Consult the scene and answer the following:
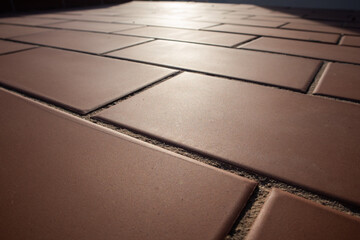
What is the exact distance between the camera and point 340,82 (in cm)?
95

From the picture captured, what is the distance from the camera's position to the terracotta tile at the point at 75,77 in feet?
2.66

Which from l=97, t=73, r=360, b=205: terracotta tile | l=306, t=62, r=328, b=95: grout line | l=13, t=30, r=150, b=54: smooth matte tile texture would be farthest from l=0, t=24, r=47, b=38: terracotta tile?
l=306, t=62, r=328, b=95: grout line

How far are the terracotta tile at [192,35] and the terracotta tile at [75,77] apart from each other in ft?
2.02

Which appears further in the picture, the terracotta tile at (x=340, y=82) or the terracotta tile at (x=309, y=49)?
the terracotta tile at (x=309, y=49)

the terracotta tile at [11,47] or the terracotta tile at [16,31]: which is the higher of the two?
the terracotta tile at [16,31]

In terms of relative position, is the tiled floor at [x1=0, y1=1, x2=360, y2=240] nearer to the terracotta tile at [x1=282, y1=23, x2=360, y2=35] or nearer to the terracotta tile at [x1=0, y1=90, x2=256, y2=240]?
the terracotta tile at [x1=0, y1=90, x2=256, y2=240]

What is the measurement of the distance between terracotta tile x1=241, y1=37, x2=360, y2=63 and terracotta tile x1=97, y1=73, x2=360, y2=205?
1.98ft

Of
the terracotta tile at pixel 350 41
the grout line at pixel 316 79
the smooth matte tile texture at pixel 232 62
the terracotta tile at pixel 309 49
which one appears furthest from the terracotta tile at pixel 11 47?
the terracotta tile at pixel 350 41

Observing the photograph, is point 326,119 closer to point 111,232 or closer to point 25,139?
point 111,232

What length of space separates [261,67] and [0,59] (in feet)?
4.06

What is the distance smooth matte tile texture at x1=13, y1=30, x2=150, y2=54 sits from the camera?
1433 mm

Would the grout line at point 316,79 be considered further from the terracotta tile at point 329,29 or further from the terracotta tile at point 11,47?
the terracotta tile at point 11,47

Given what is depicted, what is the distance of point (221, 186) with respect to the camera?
47 centimetres

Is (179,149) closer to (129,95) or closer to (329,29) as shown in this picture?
(129,95)
